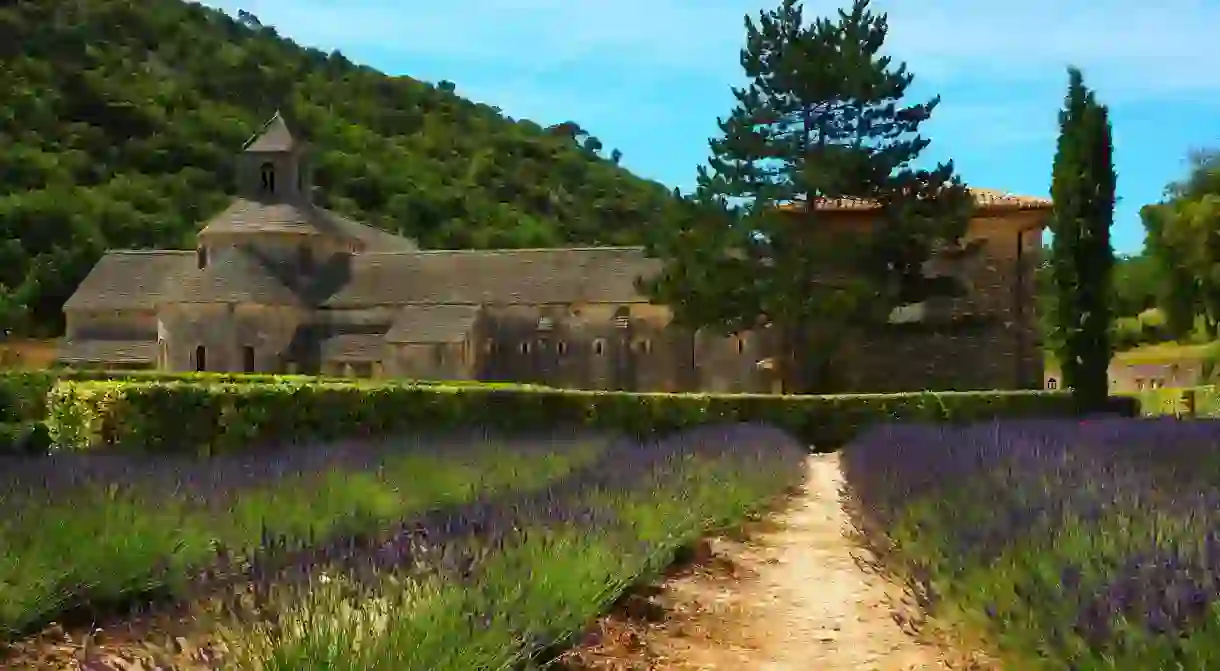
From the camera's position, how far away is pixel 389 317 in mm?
34062

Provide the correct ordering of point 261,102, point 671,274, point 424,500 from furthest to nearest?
point 261,102 < point 671,274 < point 424,500

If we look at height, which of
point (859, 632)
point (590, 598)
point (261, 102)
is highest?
point (261, 102)

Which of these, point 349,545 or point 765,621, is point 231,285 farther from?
point 349,545

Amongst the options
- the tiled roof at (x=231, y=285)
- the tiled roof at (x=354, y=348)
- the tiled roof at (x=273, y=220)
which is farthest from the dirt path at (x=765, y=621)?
the tiled roof at (x=273, y=220)

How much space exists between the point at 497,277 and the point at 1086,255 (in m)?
18.1

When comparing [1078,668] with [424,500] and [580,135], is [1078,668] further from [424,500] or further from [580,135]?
[580,135]

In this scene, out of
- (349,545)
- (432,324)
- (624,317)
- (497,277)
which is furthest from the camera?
(497,277)

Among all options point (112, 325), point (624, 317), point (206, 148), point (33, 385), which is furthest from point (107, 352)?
point (206, 148)

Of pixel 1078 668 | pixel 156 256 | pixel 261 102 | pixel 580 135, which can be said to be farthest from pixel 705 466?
pixel 580 135

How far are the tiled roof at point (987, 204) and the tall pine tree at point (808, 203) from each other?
1.38m

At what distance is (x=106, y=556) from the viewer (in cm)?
498

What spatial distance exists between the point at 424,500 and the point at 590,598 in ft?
10.4

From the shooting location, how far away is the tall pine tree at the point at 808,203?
80.1ft

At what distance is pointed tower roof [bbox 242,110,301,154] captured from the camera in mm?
38031
